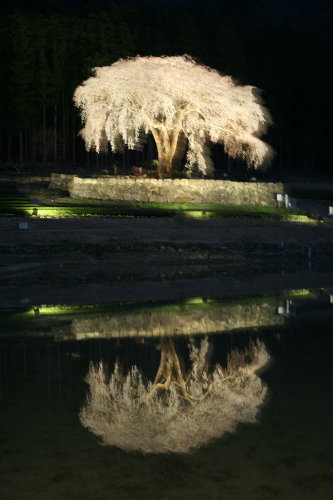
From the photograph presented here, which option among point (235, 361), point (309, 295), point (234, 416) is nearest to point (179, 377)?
point (235, 361)

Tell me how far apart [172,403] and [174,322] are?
599cm

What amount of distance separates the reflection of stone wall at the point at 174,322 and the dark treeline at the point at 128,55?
48.0 m

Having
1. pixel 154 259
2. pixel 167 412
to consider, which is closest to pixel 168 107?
pixel 154 259

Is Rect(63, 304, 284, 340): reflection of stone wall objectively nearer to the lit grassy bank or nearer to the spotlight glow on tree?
the lit grassy bank

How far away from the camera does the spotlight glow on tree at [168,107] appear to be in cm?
4228

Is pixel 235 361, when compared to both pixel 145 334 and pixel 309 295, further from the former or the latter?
pixel 309 295

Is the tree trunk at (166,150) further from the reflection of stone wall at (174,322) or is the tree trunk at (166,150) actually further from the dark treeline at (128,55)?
the reflection of stone wall at (174,322)

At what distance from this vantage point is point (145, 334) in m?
12.8

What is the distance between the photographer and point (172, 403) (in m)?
→ 8.20

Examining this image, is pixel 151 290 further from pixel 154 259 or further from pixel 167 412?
pixel 167 412

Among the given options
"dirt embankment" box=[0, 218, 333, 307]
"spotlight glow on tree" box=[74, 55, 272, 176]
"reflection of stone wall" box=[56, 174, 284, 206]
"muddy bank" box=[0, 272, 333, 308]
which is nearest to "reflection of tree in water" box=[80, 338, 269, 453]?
"muddy bank" box=[0, 272, 333, 308]

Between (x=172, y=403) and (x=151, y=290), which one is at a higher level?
(x=172, y=403)

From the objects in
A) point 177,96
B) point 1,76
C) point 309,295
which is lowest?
point 309,295

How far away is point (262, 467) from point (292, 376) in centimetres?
342
